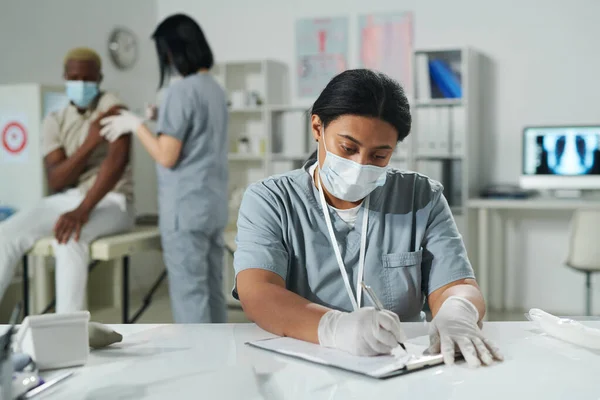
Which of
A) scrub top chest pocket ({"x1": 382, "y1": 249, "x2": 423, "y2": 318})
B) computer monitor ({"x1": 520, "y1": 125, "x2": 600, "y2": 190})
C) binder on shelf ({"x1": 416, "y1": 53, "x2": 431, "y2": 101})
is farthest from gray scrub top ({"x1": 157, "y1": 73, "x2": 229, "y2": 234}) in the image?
computer monitor ({"x1": 520, "y1": 125, "x2": 600, "y2": 190})

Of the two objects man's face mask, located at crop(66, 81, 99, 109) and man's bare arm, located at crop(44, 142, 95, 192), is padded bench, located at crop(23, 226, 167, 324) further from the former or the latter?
man's face mask, located at crop(66, 81, 99, 109)

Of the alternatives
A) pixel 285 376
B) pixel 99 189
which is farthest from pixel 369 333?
pixel 99 189

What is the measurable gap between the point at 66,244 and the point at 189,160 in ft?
1.78

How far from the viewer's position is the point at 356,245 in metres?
1.39

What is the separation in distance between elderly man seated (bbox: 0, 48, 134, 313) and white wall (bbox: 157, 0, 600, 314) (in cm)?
211

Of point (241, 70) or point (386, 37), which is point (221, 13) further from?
point (386, 37)

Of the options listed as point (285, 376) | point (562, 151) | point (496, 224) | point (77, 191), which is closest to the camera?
point (285, 376)

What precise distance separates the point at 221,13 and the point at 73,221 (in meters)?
2.41

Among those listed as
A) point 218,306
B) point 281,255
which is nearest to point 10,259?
point 218,306

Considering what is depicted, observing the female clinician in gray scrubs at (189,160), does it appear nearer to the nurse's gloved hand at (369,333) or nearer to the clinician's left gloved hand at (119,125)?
the clinician's left gloved hand at (119,125)

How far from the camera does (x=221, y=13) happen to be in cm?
457

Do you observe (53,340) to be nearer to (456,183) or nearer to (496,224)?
(456,183)

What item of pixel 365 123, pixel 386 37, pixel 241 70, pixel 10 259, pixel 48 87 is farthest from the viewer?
pixel 241 70

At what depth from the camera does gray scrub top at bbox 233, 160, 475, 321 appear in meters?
1.37
